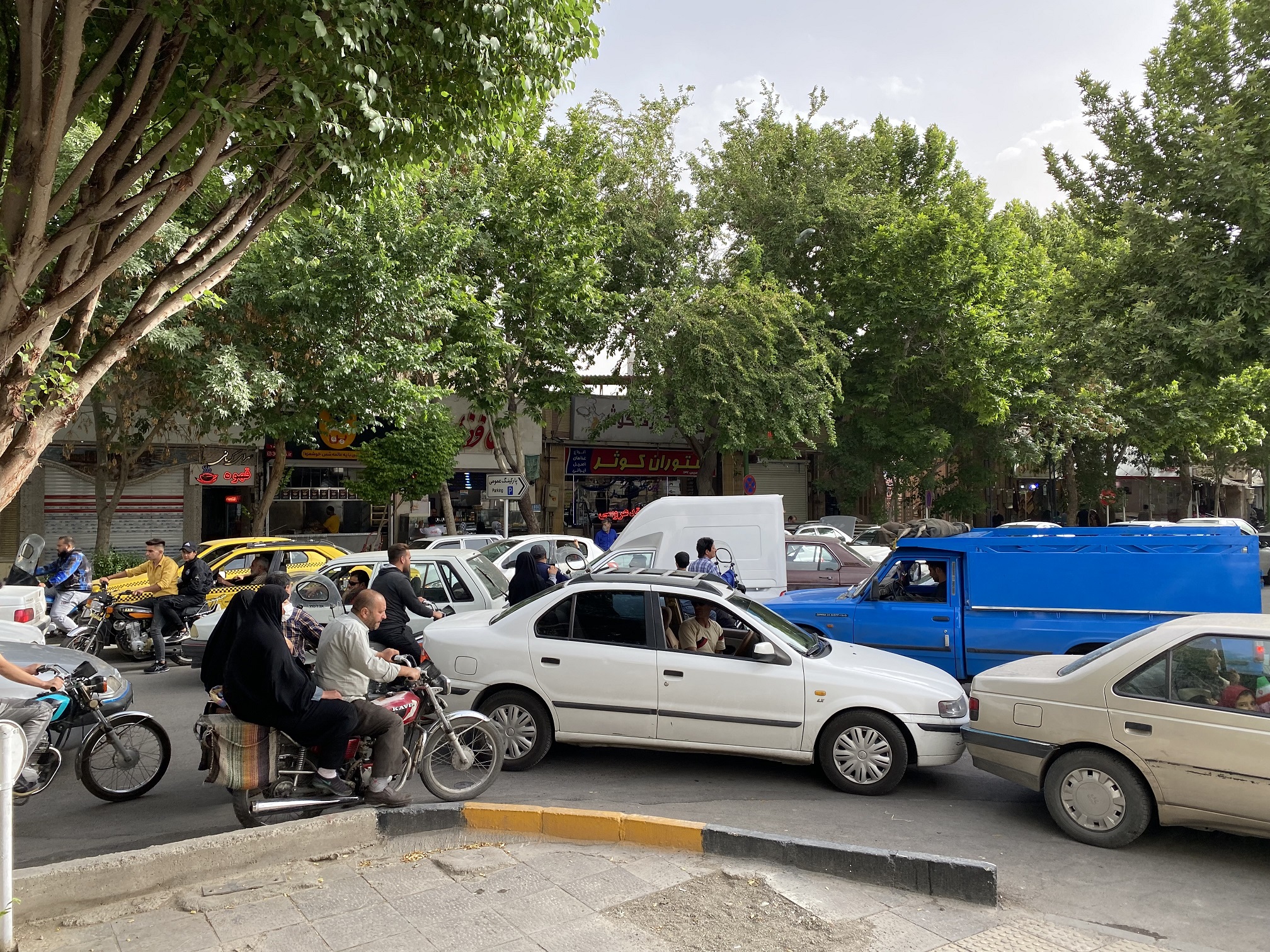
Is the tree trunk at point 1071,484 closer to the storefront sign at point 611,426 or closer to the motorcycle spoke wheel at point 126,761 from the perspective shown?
the storefront sign at point 611,426

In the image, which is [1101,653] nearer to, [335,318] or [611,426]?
[335,318]

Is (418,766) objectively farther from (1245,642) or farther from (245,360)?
(245,360)

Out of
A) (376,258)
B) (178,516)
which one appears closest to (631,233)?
(376,258)

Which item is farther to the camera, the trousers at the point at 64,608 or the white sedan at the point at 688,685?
the trousers at the point at 64,608

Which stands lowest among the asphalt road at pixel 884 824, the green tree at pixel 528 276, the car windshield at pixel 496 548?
the asphalt road at pixel 884 824

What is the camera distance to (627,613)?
269 inches

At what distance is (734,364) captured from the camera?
2261cm

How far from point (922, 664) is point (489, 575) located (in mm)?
5516

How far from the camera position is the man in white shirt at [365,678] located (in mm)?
5363

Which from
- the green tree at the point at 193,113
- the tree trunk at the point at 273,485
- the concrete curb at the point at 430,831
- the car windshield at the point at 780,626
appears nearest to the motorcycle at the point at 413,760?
the concrete curb at the point at 430,831

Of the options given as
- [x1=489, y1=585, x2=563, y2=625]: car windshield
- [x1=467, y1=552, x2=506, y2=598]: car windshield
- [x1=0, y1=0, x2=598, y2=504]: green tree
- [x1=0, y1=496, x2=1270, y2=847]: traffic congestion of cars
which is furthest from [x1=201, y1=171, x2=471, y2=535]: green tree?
[x1=489, y1=585, x2=563, y2=625]: car windshield

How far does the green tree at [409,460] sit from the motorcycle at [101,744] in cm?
1243

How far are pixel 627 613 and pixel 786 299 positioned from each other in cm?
1787

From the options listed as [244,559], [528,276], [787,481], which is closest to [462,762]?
[244,559]
